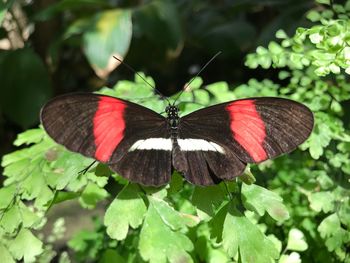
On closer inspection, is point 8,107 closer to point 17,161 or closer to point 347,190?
point 17,161

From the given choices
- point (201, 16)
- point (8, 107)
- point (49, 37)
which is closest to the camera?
point (8, 107)

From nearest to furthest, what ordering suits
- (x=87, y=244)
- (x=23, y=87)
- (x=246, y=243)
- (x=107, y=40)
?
(x=246, y=243), (x=87, y=244), (x=107, y=40), (x=23, y=87)

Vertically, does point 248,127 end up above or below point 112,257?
above

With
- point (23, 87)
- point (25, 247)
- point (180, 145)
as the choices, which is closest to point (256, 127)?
point (180, 145)

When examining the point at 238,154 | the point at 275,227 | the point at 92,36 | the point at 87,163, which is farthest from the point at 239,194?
the point at 92,36

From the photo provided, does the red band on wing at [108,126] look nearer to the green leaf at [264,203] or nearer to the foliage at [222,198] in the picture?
the foliage at [222,198]


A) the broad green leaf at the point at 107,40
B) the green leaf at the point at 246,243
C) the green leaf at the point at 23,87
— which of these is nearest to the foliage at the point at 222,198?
the green leaf at the point at 246,243

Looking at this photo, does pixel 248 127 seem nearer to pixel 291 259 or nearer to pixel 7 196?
pixel 291 259
